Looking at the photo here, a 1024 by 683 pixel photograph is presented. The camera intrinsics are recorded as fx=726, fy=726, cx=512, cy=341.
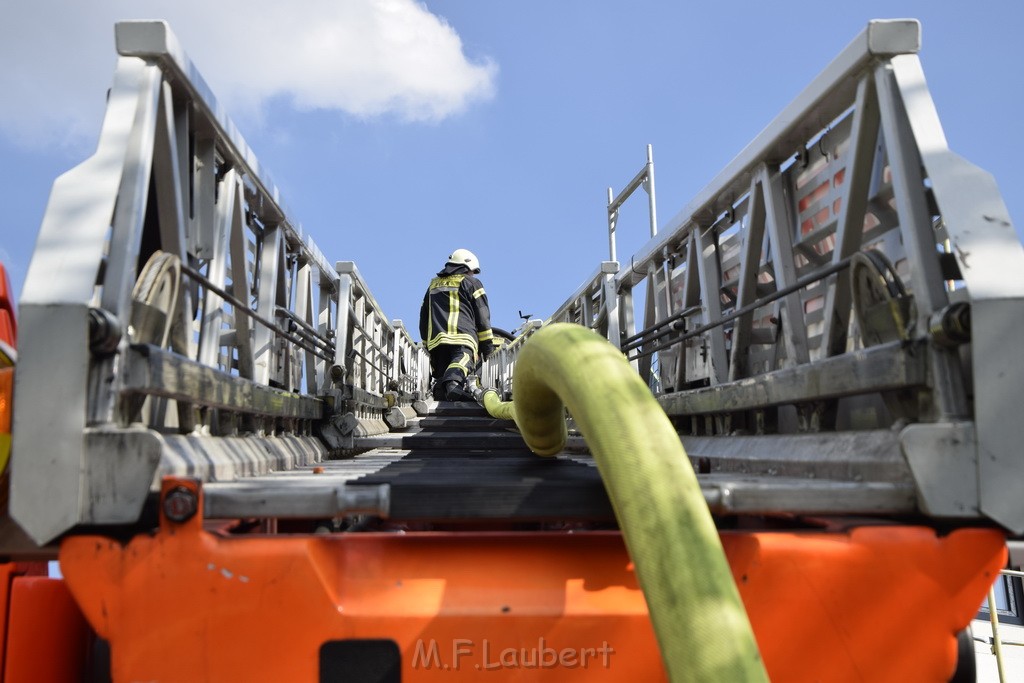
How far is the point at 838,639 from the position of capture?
182 centimetres

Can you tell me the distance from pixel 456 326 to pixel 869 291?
8.16 m

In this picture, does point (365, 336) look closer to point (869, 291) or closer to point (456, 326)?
point (456, 326)

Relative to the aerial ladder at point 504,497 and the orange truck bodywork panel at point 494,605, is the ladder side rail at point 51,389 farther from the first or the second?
the orange truck bodywork panel at point 494,605

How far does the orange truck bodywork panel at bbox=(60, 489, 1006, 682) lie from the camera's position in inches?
69.5

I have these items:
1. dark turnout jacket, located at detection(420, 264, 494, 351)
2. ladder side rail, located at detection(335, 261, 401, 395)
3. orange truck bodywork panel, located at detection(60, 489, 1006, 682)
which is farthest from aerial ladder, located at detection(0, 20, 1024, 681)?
dark turnout jacket, located at detection(420, 264, 494, 351)

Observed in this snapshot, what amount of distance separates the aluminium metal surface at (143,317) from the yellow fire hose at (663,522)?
1.18 metres

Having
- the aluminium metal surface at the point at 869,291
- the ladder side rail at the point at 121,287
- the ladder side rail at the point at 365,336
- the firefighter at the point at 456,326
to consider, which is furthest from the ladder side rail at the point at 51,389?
the firefighter at the point at 456,326

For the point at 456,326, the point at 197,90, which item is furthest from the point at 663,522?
the point at 456,326

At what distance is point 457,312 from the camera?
34.6 feet

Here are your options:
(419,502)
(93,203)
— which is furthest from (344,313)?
(419,502)

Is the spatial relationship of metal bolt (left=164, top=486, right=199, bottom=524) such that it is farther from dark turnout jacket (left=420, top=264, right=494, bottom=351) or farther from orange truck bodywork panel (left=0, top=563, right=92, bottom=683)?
dark turnout jacket (left=420, top=264, right=494, bottom=351)

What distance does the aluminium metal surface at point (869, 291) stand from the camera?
197cm

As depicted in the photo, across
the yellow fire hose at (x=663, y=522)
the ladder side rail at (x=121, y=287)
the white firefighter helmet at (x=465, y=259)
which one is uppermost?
the white firefighter helmet at (x=465, y=259)

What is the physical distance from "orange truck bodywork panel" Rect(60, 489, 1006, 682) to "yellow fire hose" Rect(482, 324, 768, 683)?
0.32 metres
